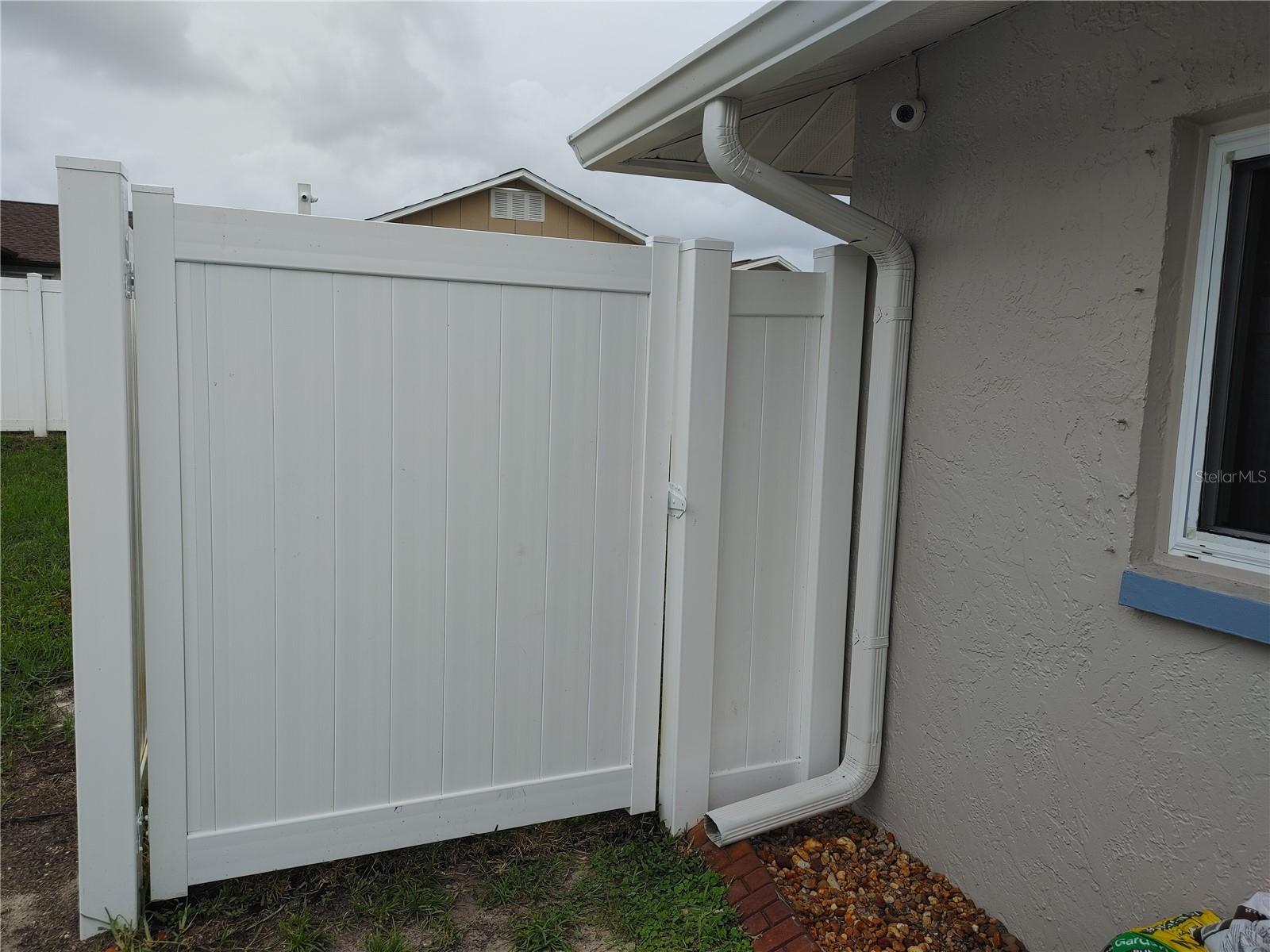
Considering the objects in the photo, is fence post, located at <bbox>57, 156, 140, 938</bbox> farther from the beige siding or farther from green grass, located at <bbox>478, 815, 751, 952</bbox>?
the beige siding

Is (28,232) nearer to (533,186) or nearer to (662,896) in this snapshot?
(533,186)

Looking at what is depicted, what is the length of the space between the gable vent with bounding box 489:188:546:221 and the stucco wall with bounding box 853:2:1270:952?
1155 centimetres

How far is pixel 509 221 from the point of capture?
1378cm

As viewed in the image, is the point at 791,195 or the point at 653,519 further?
the point at 653,519

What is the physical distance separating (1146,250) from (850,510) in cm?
129

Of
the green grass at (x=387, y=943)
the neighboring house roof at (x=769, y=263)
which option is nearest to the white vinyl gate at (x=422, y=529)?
the green grass at (x=387, y=943)

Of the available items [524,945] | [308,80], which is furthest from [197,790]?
[308,80]

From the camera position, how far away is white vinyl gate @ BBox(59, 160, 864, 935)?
7.32 feet

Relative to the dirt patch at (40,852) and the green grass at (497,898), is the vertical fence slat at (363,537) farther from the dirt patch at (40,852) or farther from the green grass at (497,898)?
the dirt patch at (40,852)

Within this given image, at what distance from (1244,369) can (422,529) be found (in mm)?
2173

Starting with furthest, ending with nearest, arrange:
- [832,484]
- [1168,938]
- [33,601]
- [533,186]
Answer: [533,186]
[33,601]
[832,484]
[1168,938]

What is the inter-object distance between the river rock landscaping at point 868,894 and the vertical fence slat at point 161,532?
1.81 meters

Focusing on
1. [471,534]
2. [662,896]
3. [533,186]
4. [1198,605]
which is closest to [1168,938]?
[1198,605]

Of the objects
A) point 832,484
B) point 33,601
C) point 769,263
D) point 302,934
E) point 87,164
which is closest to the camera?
point 87,164
